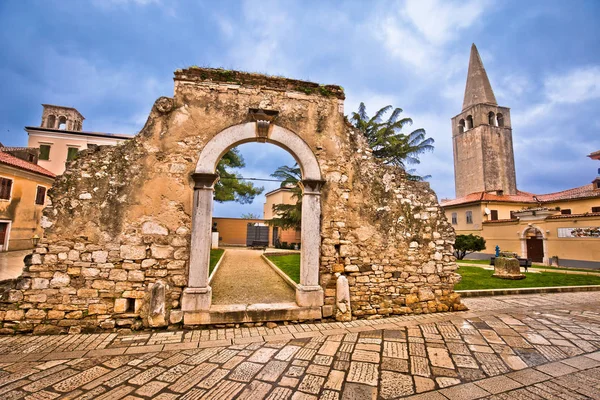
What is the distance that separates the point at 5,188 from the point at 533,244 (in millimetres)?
32275

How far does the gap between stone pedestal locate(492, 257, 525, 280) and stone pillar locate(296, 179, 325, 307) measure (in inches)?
348

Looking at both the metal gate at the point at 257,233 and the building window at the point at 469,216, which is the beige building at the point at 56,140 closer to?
the metal gate at the point at 257,233

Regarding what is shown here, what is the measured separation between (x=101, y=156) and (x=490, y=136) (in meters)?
38.9

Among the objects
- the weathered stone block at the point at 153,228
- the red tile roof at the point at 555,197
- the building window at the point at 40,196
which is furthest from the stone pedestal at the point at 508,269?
the building window at the point at 40,196

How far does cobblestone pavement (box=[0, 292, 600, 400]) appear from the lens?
2.88 metres

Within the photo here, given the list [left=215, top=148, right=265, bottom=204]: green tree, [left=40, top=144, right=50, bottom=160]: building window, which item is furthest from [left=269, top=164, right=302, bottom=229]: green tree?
[left=40, top=144, right=50, bottom=160]: building window

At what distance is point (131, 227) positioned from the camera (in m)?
4.83

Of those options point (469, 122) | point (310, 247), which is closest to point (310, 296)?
point (310, 247)

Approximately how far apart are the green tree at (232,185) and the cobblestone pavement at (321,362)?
44.0 ft

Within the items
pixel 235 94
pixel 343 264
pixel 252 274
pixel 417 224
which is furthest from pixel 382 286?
pixel 252 274

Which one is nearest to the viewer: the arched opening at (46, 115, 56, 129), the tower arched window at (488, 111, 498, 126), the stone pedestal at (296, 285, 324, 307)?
the stone pedestal at (296, 285, 324, 307)

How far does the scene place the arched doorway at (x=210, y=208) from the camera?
4.86 meters

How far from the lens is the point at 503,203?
25188mm

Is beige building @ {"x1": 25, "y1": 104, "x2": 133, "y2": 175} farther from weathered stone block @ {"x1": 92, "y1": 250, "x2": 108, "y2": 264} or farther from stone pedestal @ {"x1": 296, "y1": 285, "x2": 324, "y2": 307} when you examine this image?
stone pedestal @ {"x1": 296, "y1": 285, "x2": 324, "y2": 307}
